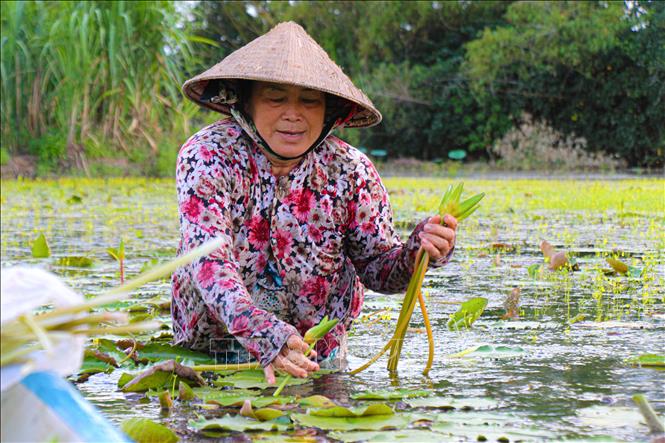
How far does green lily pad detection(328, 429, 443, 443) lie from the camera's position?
2.03 m

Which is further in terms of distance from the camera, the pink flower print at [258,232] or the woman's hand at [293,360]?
the pink flower print at [258,232]

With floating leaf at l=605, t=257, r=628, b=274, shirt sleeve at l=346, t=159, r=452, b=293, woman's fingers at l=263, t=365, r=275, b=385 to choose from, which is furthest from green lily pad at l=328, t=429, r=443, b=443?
floating leaf at l=605, t=257, r=628, b=274

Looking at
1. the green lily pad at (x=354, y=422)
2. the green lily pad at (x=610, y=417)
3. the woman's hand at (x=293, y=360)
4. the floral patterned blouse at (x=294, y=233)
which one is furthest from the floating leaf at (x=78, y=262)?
the green lily pad at (x=610, y=417)

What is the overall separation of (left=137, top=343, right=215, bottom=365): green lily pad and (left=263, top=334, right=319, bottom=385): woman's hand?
568mm

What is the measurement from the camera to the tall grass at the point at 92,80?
1219 cm

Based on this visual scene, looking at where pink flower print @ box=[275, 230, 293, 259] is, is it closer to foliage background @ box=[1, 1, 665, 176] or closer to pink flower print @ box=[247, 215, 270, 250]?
pink flower print @ box=[247, 215, 270, 250]

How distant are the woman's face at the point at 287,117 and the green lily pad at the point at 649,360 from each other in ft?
3.40

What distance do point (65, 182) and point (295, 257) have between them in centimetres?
1009

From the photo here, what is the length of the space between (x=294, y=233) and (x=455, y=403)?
80cm

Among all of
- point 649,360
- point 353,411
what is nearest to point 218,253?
point 353,411

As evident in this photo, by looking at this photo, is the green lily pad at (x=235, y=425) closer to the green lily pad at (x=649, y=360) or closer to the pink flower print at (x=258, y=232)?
the pink flower print at (x=258, y=232)

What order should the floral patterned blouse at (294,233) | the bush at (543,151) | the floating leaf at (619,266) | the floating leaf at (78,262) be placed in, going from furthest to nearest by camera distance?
the bush at (543,151) < the floating leaf at (78,262) < the floating leaf at (619,266) < the floral patterned blouse at (294,233)

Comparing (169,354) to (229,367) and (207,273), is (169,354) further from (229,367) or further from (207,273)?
(207,273)

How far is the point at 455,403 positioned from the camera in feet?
7.76
